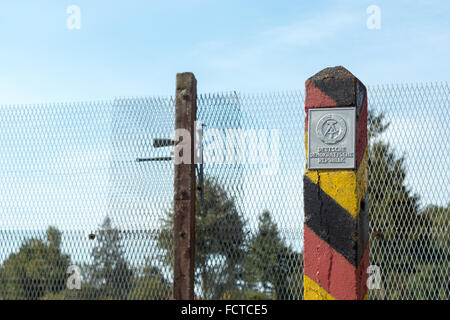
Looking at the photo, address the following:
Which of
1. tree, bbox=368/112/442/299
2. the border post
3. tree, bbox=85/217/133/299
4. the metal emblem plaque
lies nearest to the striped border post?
the metal emblem plaque

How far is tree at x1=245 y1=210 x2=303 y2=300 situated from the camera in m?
5.11

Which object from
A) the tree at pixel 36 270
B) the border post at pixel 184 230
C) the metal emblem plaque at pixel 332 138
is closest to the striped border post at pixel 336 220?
the metal emblem plaque at pixel 332 138

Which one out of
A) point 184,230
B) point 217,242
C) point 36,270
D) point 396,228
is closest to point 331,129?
point 184,230

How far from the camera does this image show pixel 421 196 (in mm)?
4902

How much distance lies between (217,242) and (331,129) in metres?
2.44

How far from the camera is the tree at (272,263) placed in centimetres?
511

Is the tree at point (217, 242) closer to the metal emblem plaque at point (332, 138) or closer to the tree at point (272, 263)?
the tree at point (272, 263)

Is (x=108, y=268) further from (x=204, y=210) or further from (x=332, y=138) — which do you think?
(x=332, y=138)

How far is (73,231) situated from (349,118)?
3.67 m

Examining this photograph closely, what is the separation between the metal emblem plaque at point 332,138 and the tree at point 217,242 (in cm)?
215

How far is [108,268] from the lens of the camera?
5.82m

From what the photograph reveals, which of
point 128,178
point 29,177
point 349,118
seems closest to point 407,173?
point 349,118

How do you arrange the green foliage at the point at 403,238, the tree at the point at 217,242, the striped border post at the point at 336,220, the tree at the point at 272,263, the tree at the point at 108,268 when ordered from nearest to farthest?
the striped border post at the point at 336,220 < the green foliage at the point at 403,238 < the tree at the point at 272,263 < the tree at the point at 217,242 < the tree at the point at 108,268
